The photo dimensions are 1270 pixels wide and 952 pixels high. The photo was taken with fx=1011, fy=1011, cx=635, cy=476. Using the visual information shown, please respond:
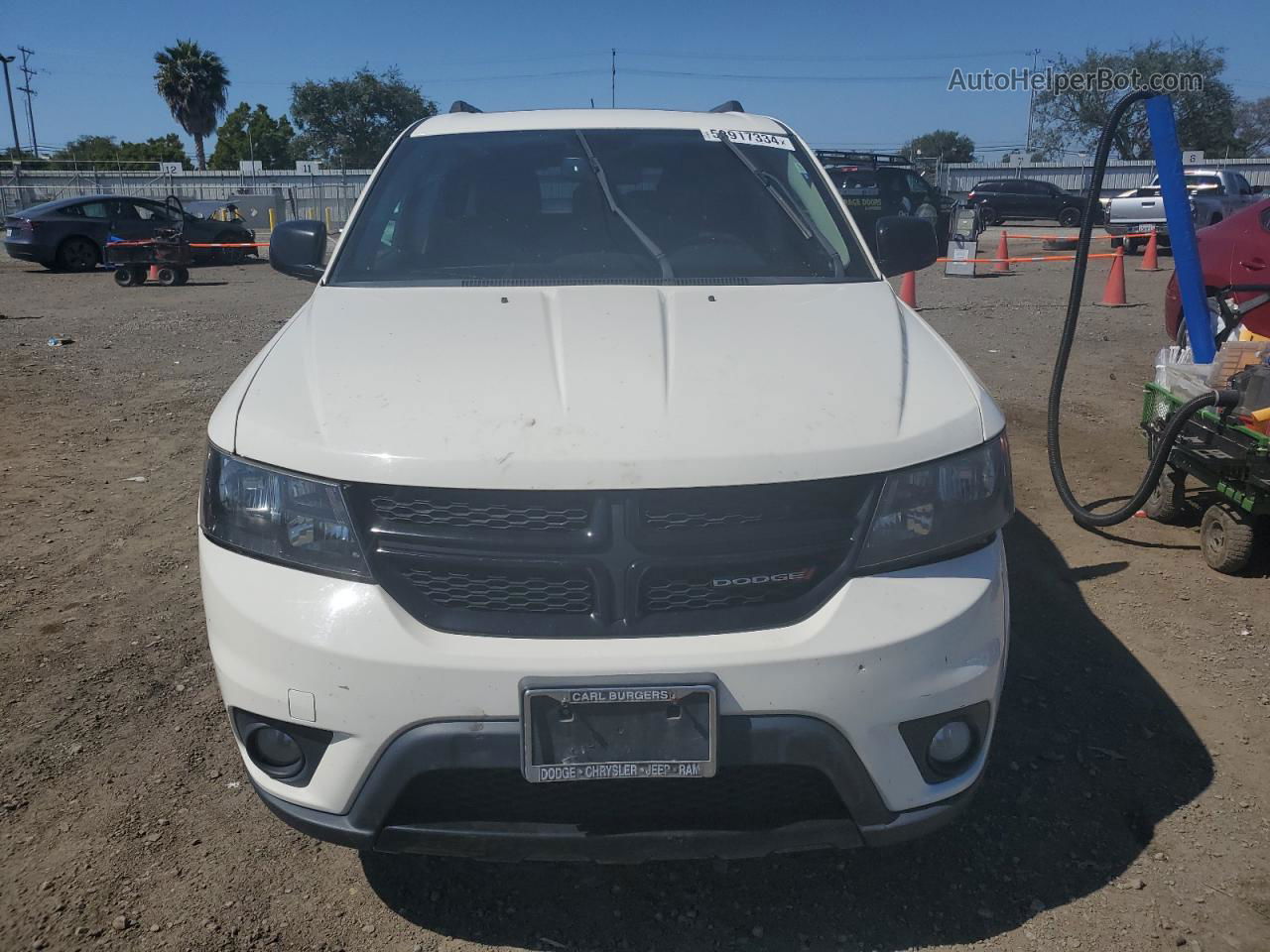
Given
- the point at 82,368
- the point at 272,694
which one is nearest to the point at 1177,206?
the point at 272,694

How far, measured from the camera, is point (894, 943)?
2.29 m

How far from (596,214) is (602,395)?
1425mm

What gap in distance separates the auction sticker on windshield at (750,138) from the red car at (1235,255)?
2927 mm

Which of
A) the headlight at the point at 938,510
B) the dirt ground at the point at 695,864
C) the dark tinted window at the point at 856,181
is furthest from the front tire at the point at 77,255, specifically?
the headlight at the point at 938,510

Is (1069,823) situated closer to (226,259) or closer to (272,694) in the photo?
(272,694)

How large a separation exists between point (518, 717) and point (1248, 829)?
2.01m

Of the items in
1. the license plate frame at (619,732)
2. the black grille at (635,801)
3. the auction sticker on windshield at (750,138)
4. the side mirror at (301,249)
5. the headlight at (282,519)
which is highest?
the auction sticker on windshield at (750,138)

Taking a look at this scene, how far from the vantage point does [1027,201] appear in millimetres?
32312

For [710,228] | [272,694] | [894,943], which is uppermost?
[710,228]

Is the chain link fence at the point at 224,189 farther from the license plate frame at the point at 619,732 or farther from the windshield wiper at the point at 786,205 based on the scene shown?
the license plate frame at the point at 619,732

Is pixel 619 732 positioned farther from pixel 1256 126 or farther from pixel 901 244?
pixel 1256 126

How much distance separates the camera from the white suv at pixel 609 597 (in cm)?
195

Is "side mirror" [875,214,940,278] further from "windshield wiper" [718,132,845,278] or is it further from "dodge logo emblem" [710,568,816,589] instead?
"dodge logo emblem" [710,568,816,589]

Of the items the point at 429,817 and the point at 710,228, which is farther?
the point at 710,228
